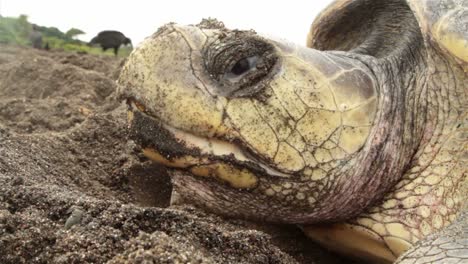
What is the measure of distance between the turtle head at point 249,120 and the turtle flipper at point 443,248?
1.51ft

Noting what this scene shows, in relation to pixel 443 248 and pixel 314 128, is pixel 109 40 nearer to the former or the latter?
pixel 314 128

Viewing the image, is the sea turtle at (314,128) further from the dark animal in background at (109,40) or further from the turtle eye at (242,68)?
the dark animal in background at (109,40)

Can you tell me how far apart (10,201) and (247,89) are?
0.75 meters

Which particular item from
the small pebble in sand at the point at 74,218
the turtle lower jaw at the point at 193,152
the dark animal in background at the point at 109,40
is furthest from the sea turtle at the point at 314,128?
the dark animal in background at the point at 109,40

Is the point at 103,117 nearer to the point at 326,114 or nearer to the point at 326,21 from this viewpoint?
the point at 326,21

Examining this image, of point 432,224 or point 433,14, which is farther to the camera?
point 433,14

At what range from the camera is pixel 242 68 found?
5.93 feet

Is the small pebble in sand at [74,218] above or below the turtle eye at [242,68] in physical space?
below

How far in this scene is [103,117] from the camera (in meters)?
2.92

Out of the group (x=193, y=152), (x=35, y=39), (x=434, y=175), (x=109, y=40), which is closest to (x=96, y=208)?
(x=193, y=152)

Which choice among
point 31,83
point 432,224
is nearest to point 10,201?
point 432,224

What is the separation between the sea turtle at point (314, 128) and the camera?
1.72 metres

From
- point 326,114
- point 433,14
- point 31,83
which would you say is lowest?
point 31,83

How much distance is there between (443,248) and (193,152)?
2.44 feet
